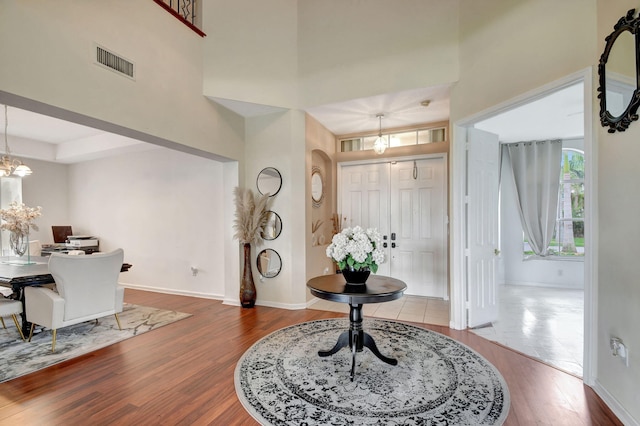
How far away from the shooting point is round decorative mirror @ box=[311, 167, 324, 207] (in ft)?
16.8

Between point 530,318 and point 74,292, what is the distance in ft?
18.8

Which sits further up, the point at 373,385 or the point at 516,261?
the point at 516,261

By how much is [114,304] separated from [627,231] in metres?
4.96

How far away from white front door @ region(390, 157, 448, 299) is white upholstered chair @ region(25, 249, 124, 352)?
4.32 m

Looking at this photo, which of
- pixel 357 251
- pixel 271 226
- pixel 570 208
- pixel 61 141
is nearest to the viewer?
pixel 357 251

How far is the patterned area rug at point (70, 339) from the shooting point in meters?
2.72

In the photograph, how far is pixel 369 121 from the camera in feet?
16.3

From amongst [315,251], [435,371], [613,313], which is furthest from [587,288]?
[315,251]

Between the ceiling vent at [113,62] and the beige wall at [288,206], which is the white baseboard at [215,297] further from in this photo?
the ceiling vent at [113,62]

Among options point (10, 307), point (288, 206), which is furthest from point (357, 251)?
point (10, 307)

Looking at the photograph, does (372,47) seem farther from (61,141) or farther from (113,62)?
(61,141)

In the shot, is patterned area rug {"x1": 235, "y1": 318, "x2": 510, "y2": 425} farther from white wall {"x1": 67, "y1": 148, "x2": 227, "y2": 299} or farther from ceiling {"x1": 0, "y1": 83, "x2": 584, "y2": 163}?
ceiling {"x1": 0, "y1": 83, "x2": 584, "y2": 163}

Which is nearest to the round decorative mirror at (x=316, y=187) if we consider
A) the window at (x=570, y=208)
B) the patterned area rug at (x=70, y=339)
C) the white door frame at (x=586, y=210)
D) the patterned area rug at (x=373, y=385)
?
the white door frame at (x=586, y=210)

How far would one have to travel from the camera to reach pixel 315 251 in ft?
16.1
